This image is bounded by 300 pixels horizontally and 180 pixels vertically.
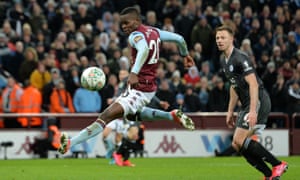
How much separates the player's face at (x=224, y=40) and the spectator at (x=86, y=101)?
990 centimetres

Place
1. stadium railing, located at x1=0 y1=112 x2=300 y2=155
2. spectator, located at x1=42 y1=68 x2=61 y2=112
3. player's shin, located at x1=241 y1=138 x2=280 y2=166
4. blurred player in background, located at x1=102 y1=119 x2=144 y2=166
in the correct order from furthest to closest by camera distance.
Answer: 1. spectator, located at x1=42 y1=68 x2=61 y2=112
2. stadium railing, located at x1=0 y1=112 x2=300 y2=155
3. blurred player in background, located at x1=102 y1=119 x2=144 y2=166
4. player's shin, located at x1=241 y1=138 x2=280 y2=166

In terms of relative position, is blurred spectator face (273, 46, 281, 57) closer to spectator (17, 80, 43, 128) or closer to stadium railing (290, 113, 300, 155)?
stadium railing (290, 113, 300, 155)

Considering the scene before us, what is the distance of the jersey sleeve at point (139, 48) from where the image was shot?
12844mm

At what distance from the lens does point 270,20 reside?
2733cm

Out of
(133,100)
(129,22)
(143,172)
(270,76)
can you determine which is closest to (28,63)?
(270,76)

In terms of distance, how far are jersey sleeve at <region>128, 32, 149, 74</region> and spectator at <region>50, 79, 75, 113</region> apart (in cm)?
850

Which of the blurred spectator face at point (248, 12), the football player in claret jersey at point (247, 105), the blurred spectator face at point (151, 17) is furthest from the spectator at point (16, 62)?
the football player in claret jersey at point (247, 105)

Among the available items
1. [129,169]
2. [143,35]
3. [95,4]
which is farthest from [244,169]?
[95,4]

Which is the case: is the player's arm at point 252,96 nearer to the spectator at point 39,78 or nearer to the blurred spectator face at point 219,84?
the spectator at point 39,78

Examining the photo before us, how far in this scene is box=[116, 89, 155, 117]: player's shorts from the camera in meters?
13.2

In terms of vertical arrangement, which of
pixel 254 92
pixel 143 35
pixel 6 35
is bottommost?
pixel 254 92

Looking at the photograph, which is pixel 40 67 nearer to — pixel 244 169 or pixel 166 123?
pixel 166 123

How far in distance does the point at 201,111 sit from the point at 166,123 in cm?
123

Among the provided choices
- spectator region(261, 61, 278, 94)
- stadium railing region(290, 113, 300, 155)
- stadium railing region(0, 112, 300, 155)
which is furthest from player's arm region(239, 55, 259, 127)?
spectator region(261, 61, 278, 94)
